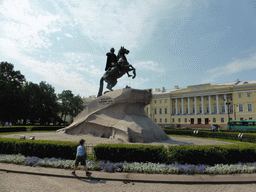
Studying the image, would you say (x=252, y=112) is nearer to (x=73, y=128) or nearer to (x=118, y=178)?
(x=73, y=128)

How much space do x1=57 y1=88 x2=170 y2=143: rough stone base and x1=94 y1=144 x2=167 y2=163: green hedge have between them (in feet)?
12.3

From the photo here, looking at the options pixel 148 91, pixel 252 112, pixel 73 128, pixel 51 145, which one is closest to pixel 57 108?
pixel 73 128

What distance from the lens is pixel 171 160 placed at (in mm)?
7066

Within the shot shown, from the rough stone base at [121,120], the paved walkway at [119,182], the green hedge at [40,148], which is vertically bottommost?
the paved walkway at [119,182]

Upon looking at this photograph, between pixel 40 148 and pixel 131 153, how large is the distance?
4.17 m

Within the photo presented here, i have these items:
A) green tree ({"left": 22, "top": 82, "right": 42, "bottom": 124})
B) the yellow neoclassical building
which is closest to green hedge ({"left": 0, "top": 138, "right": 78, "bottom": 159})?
green tree ({"left": 22, "top": 82, "right": 42, "bottom": 124})

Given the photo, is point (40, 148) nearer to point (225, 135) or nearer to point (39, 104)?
point (225, 135)

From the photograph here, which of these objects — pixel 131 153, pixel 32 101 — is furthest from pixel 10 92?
pixel 131 153

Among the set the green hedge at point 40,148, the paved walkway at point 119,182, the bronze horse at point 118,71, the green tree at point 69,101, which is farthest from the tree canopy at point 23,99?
the paved walkway at point 119,182

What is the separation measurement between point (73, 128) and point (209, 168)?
449 inches

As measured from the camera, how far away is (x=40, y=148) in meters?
8.08

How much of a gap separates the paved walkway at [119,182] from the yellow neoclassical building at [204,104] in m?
48.5

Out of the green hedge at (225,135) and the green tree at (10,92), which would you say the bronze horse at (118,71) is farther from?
the green tree at (10,92)

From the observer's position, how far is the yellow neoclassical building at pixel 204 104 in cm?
5422
